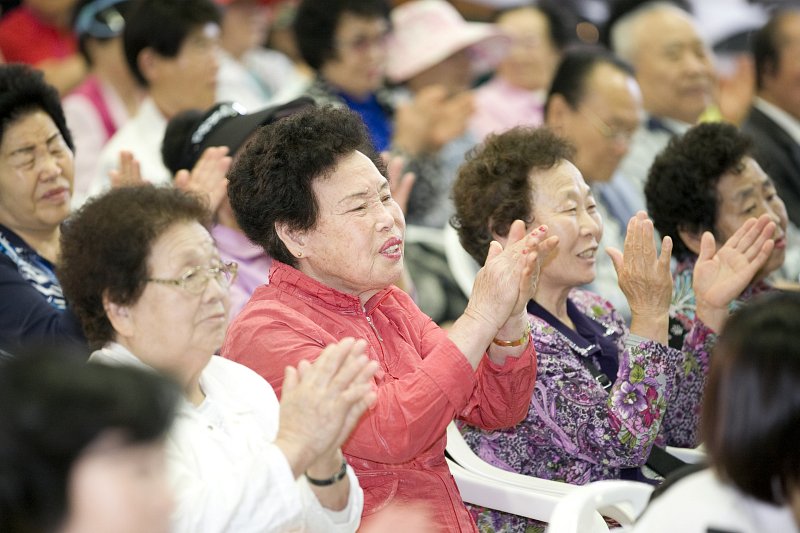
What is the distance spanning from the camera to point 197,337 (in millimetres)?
1850

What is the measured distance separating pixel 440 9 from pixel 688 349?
2.74m

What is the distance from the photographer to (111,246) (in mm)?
1847

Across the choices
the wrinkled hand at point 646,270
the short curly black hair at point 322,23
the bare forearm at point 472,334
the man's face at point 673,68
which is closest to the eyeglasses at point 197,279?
the bare forearm at point 472,334

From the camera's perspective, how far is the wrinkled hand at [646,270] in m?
2.39

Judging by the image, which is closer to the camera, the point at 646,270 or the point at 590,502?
the point at 590,502

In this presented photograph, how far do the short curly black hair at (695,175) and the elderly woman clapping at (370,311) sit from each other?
0.87 meters

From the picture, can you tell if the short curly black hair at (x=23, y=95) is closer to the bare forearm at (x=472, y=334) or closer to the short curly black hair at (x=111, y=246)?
the short curly black hair at (x=111, y=246)

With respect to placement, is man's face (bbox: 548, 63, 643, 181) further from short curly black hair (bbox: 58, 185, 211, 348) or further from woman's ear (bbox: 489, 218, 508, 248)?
short curly black hair (bbox: 58, 185, 211, 348)

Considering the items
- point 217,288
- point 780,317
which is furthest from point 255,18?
point 780,317

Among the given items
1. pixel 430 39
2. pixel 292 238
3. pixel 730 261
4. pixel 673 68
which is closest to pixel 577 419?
pixel 730 261

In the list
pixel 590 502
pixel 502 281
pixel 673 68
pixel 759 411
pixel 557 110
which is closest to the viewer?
pixel 759 411

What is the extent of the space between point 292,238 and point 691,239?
1.29m

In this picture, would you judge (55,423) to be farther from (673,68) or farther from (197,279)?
(673,68)

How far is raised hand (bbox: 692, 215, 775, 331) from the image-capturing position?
255 centimetres
